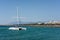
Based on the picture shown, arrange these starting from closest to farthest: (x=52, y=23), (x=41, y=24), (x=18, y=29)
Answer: (x=18, y=29) < (x=52, y=23) < (x=41, y=24)

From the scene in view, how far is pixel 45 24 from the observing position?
172 metres

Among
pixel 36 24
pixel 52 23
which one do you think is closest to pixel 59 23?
pixel 52 23

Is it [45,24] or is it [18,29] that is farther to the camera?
[45,24]

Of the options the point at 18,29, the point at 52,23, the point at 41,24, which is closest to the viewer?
the point at 18,29

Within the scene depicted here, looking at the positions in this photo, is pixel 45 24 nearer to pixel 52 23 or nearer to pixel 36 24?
pixel 52 23

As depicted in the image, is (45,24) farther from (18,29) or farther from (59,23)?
(18,29)

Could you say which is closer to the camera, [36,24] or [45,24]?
[45,24]

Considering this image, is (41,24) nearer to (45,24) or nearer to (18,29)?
(45,24)

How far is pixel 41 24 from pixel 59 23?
1704 cm

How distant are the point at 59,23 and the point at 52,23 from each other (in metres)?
6.91

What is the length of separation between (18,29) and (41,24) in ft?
373

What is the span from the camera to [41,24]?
180250 millimetres

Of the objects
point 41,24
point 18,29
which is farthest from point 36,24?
point 18,29

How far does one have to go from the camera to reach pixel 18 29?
6731cm
